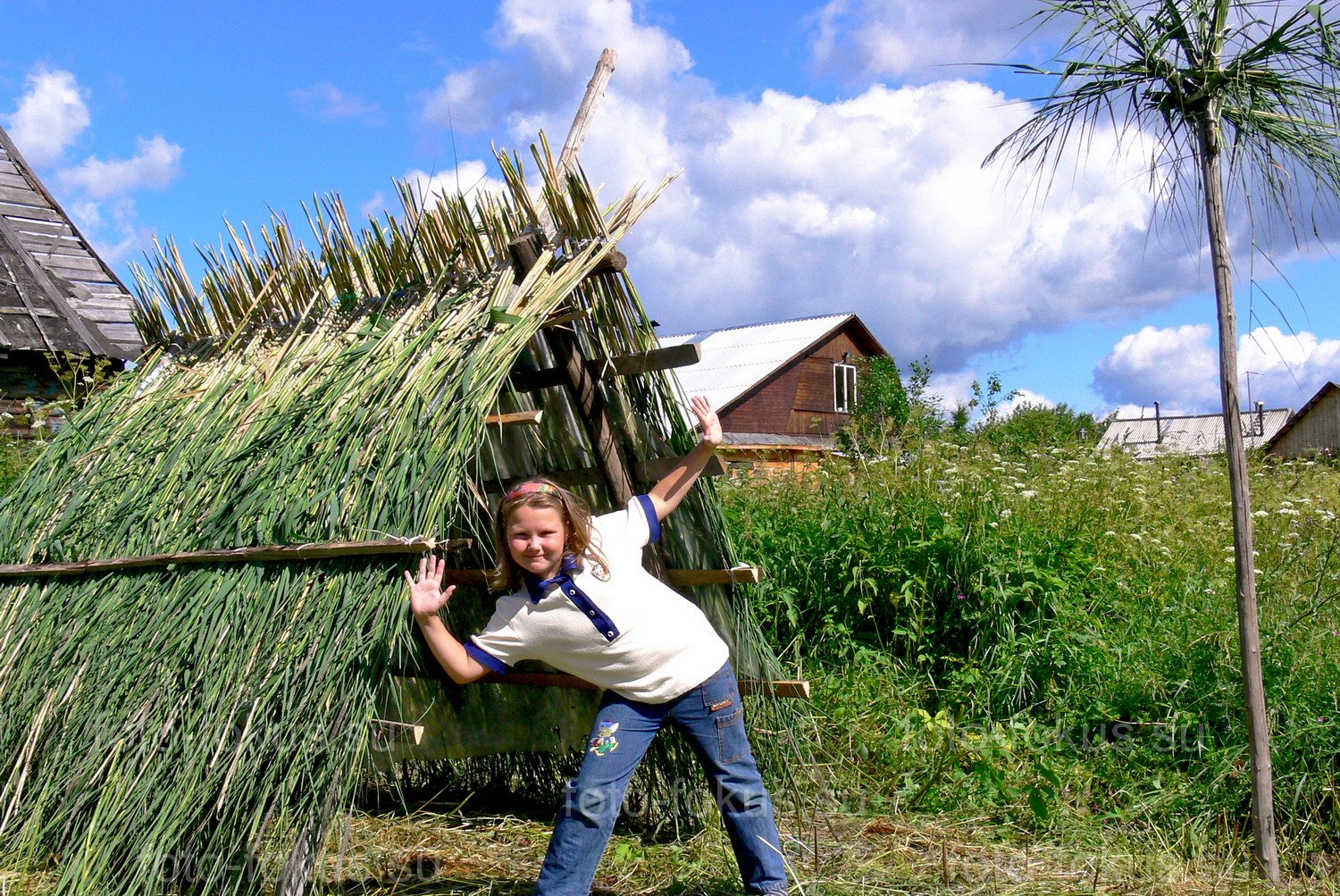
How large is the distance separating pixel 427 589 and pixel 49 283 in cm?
732

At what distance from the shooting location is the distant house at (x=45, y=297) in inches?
315

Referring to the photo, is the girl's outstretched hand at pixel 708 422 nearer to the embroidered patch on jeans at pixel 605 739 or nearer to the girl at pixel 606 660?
the girl at pixel 606 660

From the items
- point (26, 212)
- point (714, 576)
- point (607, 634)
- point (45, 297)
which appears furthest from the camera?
point (26, 212)

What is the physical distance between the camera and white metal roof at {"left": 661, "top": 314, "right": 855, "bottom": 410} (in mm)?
24734

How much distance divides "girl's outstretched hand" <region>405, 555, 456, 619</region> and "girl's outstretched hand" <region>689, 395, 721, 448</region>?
0.88 meters

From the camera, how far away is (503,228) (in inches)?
147

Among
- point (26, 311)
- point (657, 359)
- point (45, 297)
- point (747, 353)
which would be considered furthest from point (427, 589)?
point (747, 353)

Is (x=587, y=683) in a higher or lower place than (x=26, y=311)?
lower

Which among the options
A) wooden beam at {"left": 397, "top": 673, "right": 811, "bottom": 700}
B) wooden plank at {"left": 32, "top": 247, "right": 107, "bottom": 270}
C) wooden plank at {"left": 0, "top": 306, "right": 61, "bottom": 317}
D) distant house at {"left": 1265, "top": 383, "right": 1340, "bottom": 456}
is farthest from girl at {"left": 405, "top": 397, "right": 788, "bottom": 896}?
distant house at {"left": 1265, "top": 383, "right": 1340, "bottom": 456}

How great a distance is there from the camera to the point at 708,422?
3.31m

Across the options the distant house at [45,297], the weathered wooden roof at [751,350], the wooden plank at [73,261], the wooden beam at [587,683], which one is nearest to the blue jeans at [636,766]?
the wooden beam at [587,683]

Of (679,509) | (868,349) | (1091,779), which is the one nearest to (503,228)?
(679,509)

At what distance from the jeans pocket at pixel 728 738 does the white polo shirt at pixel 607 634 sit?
14 cm

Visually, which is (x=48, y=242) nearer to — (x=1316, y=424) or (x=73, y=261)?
(x=73, y=261)
